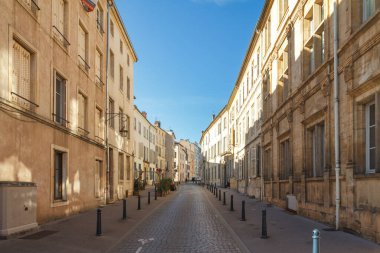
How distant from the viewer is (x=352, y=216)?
10781mm

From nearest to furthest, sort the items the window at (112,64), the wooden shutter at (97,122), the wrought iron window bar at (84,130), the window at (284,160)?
the wrought iron window bar at (84,130), the window at (284,160), the wooden shutter at (97,122), the window at (112,64)

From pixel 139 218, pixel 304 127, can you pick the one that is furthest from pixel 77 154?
pixel 304 127

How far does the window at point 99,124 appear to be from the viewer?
72.5 ft

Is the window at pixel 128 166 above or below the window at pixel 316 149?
below

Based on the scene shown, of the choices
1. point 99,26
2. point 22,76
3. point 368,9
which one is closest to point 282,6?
point 99,26

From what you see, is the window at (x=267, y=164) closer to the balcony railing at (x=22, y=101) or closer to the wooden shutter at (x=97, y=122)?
the wooden shutter at (x=97, y=122)

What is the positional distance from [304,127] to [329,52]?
13.5 ft

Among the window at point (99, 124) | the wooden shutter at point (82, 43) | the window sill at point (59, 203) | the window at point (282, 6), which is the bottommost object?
the window sill at point (59, 203)

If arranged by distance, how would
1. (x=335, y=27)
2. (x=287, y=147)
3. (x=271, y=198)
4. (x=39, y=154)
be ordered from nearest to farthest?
1. (x=335, y=27)
2. (x=39, y=154)
3. (x=287, y=147)
4. (x=271, y=198)

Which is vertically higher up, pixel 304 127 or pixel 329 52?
pixel 329 52

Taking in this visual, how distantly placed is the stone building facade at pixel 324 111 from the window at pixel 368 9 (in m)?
0.03

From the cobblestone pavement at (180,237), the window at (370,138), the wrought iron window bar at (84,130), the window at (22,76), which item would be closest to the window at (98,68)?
the wrought iron window bar at (84,130)

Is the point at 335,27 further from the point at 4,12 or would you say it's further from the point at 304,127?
the point at 4,12

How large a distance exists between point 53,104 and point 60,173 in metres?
2.83
